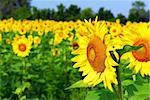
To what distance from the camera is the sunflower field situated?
151cm

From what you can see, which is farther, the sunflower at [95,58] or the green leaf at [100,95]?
the green leaf at [100,95]

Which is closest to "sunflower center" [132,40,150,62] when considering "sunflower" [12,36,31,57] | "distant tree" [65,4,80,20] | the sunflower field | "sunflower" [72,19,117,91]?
the sunflower field

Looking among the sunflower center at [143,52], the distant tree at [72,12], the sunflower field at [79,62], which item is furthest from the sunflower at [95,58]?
the distant tree at [72,12]

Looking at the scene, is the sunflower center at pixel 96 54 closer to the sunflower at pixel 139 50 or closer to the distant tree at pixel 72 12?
the sunflower at pixel 139 50

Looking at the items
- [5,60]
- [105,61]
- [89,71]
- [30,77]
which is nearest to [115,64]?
[105,61]

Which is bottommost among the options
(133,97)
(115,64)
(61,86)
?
(61,86)

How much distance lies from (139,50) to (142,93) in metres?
0.19

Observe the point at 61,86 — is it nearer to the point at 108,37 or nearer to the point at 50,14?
the point at 108,37

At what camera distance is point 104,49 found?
147cm

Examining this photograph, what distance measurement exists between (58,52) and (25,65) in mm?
966

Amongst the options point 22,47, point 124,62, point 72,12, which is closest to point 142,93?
point 124,62

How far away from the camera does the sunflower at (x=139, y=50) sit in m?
1.52

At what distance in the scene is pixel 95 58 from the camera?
59.8 inches

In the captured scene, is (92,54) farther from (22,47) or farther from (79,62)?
(22,47)
